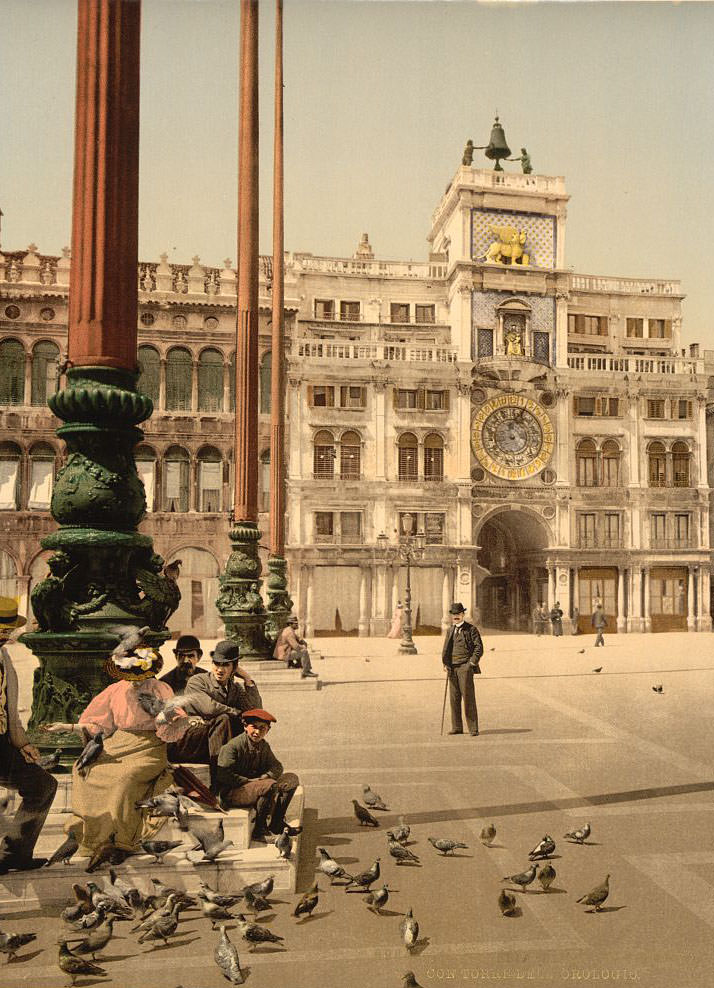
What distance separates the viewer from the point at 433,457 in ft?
94.6

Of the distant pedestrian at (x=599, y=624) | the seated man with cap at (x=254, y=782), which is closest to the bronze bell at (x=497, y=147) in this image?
the seated man with cap at (x=254, y=782)

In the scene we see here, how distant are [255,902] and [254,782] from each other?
2.87ft

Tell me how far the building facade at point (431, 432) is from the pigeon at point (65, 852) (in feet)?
48.4

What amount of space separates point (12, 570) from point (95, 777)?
24.4 meters

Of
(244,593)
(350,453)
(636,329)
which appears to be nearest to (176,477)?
(350,453)

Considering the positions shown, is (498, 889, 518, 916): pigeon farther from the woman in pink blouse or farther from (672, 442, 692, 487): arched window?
(672, 442, 692, 487): arched window

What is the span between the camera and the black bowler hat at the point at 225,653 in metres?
5.26

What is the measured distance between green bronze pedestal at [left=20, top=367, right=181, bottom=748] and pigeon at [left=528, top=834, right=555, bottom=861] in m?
2.39

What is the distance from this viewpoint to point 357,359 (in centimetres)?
2939

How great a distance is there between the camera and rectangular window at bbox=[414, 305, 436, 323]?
33.0 m

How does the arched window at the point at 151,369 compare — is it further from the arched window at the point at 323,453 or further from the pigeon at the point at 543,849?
the pigeon at the point at 543,849

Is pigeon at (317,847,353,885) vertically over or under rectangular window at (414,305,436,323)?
under

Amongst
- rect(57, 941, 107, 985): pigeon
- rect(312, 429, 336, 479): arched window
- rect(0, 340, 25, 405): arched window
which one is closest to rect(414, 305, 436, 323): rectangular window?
rect(312, 429, 336, 479): arched window

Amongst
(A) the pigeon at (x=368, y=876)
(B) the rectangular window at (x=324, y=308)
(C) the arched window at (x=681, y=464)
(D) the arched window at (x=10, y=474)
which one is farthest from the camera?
(B) the rectangular window at (x=324, y=308)
